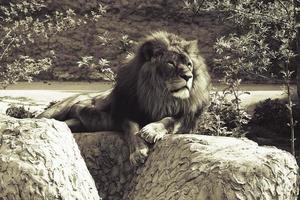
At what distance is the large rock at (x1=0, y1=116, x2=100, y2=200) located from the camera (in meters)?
4.35

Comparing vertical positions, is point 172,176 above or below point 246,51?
below

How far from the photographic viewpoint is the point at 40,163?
446cm

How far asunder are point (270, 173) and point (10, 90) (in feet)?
35.0

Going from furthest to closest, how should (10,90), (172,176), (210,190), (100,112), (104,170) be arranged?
(10,90)
(100,112)
(104,170)
(172,176)
(210,190)

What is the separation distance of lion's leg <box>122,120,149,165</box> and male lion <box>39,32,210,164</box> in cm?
1

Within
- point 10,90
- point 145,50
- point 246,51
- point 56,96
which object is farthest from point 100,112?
point 10,90

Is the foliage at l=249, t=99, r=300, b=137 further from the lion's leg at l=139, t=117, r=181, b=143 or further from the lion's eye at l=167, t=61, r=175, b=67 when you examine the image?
the lion's eye at l=167, t=61, r=175, b=67

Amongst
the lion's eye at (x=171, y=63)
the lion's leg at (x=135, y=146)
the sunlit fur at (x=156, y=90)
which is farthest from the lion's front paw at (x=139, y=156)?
the lion's eye at (x=171, y=63)

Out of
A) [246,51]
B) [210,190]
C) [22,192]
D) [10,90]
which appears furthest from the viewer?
[10,90]

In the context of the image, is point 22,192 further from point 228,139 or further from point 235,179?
point 228,139

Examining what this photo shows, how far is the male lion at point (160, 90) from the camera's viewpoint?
6.25 m

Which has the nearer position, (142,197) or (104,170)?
(142,197)

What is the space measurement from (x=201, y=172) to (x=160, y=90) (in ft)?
5.38

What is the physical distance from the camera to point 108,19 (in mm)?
18219
